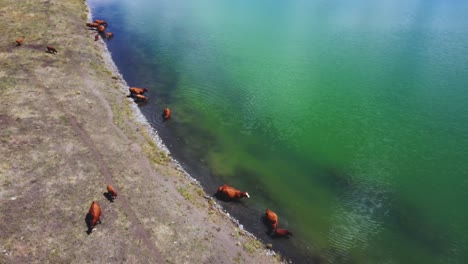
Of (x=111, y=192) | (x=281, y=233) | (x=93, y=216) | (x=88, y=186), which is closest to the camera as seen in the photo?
(x=93, y=216)

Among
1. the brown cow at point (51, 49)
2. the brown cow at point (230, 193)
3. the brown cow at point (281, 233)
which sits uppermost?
the brown cow at point (281, 233)

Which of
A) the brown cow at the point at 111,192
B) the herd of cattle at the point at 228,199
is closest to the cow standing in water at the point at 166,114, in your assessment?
the herd of cattle at the point at 228,199

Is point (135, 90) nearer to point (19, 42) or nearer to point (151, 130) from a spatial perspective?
point (151, 130)

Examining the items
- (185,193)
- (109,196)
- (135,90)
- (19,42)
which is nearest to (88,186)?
(109,196)

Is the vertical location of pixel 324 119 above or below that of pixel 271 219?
above

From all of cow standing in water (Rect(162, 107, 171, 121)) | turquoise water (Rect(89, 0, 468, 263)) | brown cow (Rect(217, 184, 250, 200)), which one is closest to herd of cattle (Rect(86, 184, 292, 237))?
brown cow (Rect(217, 184, 250, 200))

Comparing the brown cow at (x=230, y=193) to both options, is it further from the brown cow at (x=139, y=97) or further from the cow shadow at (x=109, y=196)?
the brown cow at (x=139, y=97)
